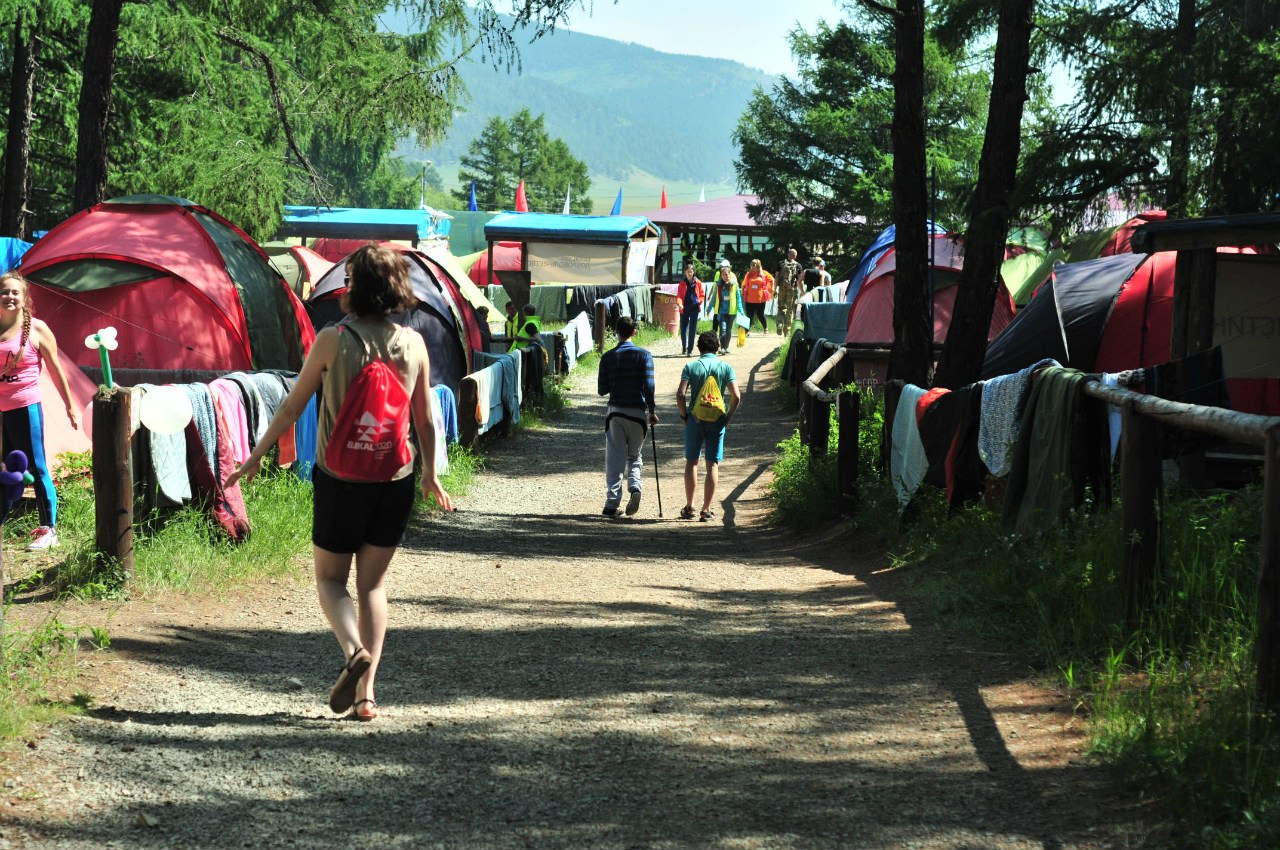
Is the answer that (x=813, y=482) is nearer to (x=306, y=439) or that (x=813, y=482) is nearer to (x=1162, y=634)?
(x=306, y=439)

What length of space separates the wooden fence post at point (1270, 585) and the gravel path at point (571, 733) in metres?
0.60

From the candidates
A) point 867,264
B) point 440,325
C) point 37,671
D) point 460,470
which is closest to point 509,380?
point 440,325

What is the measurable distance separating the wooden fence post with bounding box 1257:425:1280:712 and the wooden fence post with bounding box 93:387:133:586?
543cm

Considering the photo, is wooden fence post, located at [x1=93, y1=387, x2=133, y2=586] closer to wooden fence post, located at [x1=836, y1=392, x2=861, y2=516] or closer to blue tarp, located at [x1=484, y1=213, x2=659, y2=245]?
wooden fence post, located at [x1=836, y1=392, x2=861, y2=516]

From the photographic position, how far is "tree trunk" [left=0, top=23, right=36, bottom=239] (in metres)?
20.6

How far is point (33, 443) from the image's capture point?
8086mm

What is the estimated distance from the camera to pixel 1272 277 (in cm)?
1188

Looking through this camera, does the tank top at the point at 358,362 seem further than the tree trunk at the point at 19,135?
No

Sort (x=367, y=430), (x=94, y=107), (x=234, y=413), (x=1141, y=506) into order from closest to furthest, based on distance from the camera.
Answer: (x=367, y=430) < (x=1141, y=506) < (x=234, y=413) < (x=94, y=107)

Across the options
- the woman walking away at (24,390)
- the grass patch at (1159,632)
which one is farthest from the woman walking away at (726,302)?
the woman walking away at (24,390)

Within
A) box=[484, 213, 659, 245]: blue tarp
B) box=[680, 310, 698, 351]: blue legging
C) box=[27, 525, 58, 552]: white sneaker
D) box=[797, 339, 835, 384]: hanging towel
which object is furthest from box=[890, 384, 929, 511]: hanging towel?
box=[484, 213, 659, 245]: blue tarp

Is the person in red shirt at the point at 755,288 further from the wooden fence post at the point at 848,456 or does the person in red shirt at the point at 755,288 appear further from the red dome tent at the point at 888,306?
the wooden fence post at the point at 848,456

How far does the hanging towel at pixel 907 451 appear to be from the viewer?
9.47 metres

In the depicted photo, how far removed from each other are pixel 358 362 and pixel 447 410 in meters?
7.97
